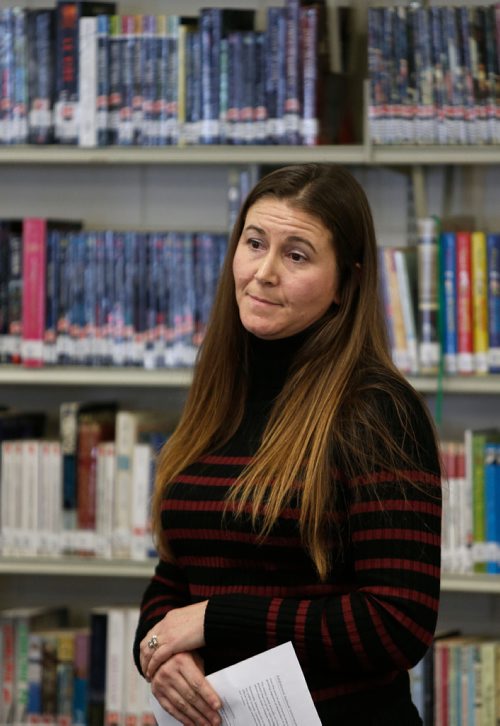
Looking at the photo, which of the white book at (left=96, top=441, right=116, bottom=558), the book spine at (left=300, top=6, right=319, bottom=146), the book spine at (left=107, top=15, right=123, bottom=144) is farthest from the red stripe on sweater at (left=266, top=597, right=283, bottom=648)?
the book spine at (left=107, top=15, right=123, bottom=144)

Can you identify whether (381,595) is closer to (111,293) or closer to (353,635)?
(353,635)

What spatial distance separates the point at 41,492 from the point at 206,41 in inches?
43.3

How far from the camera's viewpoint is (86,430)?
2.50 metres

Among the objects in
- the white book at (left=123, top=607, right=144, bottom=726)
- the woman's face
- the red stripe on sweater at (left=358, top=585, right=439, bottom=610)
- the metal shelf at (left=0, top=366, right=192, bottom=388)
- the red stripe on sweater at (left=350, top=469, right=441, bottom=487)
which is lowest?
the white book at (left=123, top=607, right=144, bottom=726)

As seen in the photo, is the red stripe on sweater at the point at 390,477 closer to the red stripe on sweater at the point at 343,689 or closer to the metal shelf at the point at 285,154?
the red stripe on sweater at the point at 343,689

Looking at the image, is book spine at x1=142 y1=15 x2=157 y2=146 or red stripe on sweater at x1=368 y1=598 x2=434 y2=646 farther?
book spine at x1=142 y1=15 x2=157 y2=146

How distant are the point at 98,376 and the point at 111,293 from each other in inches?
7.6

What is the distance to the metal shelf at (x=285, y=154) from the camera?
237 centimetres

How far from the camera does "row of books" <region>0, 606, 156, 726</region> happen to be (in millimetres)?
2479

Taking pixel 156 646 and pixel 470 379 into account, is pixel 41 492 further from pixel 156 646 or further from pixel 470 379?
pixel 156 646

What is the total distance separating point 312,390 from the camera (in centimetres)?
138

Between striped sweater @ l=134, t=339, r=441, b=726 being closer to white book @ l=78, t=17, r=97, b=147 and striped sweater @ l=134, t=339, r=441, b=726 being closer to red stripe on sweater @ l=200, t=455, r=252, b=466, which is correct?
red stripe on sweater @ l=200, t=455, r=252, b=466

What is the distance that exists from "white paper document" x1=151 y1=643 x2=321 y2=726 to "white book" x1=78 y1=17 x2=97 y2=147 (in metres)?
1.48

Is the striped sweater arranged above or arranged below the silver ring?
above
